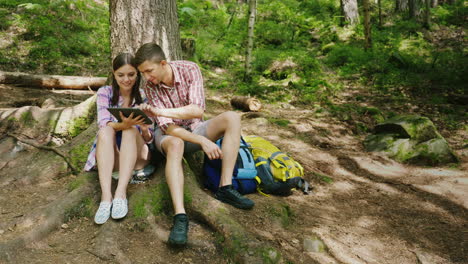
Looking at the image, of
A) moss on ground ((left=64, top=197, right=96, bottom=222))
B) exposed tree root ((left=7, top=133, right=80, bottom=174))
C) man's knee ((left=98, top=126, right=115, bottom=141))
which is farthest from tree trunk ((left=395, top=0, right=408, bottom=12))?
moss on ground ((left=64, top=197, right=96, bottom=222))

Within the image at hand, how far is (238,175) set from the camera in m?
3.45

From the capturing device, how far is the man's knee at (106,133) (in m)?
3.12

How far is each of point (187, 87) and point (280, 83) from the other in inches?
252

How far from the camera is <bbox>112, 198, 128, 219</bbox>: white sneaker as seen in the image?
9.12 ft

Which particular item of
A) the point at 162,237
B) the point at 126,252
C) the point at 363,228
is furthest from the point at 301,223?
the point at 126,252

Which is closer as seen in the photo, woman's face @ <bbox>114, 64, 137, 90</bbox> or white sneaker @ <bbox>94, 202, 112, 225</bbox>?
white sneaker @ <bbox>94, 202, 112, 225</bbox>

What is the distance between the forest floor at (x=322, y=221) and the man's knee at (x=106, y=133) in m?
0.51

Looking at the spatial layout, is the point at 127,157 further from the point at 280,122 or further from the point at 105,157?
the point at 280,122

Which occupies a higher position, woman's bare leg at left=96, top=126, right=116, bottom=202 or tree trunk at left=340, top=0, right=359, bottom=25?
tree trunk at left=340, top=0, right=359, bottom=25

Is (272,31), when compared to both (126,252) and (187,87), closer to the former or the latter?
(187,87)

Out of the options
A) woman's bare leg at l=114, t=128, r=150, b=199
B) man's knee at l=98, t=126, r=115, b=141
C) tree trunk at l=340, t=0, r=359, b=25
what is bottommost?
woman's bare leg at l=114, t=128, r=150, b=199

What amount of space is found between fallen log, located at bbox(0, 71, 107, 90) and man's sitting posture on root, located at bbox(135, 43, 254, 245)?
4.38 metres

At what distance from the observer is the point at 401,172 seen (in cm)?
504

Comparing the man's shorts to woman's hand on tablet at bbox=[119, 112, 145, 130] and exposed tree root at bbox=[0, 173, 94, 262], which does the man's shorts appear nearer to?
woman's hand on tablet at bbox=[119, 112, 145, 130]
